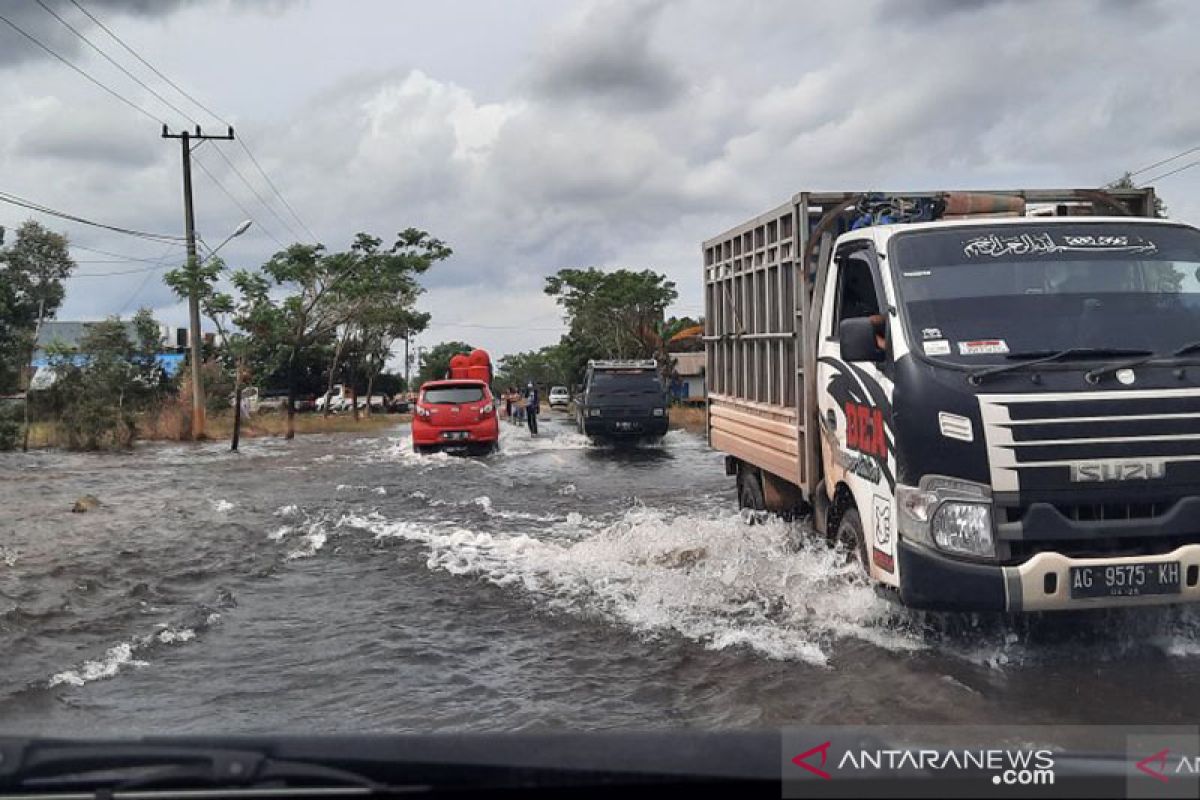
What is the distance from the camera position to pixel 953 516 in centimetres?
479

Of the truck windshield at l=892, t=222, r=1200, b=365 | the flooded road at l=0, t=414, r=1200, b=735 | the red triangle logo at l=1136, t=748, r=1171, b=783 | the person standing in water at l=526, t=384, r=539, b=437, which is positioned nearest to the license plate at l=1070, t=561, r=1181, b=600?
the flooded road at l=0, t=414, r=1200, b=735

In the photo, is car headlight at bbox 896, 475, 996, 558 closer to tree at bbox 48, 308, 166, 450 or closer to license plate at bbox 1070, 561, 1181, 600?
license plate at bbox 1070, 561, 1181, 600

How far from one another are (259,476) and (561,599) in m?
12.0

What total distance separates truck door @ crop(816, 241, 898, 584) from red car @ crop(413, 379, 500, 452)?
1427cm

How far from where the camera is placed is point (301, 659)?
20.1ft

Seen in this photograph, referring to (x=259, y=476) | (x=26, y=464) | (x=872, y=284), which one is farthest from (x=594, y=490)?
(x=26, y=464)

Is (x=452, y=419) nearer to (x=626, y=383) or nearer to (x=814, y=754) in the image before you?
(x=626, y=383)

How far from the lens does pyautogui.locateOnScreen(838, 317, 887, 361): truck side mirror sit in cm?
541

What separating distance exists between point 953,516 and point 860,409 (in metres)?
1.08

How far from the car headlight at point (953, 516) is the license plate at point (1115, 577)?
15.8 inches

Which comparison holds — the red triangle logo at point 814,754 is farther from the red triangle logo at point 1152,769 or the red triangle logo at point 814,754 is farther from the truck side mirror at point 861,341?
the truck side mirror at point 861,341

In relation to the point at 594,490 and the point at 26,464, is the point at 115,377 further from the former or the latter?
the point at 594,490

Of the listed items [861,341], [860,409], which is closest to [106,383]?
[860,409]

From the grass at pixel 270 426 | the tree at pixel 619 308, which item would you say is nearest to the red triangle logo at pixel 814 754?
the grass at pixel 270 426
